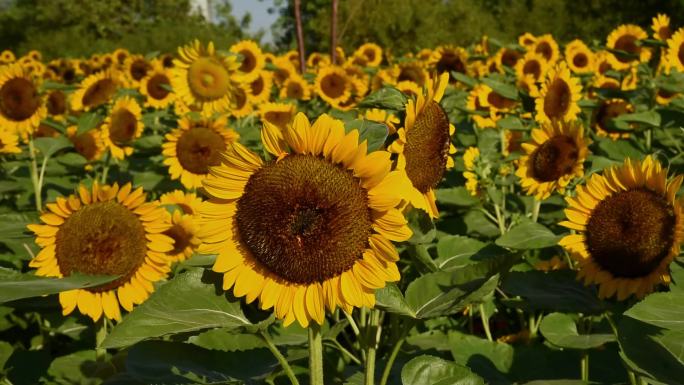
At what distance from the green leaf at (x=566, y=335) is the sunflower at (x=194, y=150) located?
1.94 metres

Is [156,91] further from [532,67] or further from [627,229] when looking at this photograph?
[627,229]

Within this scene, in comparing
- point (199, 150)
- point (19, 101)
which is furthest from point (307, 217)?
point (19, 101)

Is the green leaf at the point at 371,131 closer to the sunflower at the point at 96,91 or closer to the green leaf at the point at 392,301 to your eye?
the green leaf at the point at 392,301

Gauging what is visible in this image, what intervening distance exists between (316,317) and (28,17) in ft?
77.9

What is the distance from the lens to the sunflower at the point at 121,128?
4.16 metres

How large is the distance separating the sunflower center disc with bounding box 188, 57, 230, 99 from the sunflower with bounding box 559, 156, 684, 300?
2678 mm

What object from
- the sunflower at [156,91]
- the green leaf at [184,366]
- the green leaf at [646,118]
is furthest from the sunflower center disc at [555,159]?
the sunflower at [156,91]

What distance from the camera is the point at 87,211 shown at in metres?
2.01

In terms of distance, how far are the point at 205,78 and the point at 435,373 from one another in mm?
3110

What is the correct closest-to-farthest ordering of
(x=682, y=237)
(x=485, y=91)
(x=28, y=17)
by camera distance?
(x=682, y=237), (x=485, y=91), (x=28, y=17)

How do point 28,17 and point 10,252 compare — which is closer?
point 10,252

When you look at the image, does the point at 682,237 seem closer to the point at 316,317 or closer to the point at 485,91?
the point at 316,317

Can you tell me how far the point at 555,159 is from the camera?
291cm

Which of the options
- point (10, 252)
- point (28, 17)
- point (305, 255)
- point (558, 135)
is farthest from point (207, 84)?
point (28, 17)
